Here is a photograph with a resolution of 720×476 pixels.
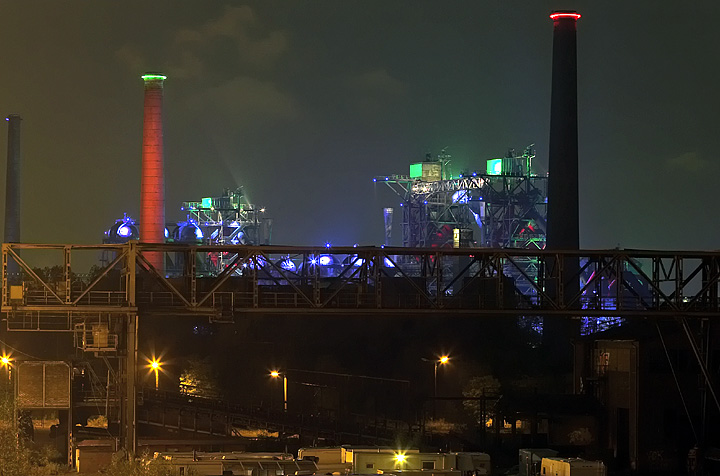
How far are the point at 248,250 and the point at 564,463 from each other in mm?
14065

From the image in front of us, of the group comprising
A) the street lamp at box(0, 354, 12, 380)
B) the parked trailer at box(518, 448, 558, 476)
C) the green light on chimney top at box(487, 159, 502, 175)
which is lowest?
the parked trailer at box(518, 448, 558, 476)

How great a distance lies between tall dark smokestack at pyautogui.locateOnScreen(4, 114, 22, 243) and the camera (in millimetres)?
105562

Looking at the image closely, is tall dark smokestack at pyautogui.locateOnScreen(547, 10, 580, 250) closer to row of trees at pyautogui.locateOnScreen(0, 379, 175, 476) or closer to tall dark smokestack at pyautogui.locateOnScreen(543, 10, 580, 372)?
tall dark smokestack at pyautogui.locateOnScreen(543, 10, 580, 372)

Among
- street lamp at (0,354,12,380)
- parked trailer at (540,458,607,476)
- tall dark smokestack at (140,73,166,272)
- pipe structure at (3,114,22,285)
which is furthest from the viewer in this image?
pipe structure at (3,114,22,285)

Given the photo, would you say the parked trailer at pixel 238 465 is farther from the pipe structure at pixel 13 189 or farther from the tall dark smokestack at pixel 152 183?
the pipe structure at pixel 13 189

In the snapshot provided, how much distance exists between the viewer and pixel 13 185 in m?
107

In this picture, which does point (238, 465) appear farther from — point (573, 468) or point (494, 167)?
point (494, 167)

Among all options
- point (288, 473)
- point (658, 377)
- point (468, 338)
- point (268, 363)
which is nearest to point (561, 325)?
point (468, 338)

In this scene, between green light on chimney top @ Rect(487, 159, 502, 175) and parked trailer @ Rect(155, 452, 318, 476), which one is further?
green light on chimney top @ Rect(487, 159, 502, 175)

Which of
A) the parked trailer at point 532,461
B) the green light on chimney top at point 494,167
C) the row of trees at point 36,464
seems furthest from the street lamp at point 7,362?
the green light on chimney top at point 494,167

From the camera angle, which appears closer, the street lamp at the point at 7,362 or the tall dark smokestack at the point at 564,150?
the street lamp at the point at 7,362

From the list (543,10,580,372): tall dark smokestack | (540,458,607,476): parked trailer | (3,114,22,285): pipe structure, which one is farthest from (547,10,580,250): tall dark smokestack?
(3,114,22,285): pipe structure

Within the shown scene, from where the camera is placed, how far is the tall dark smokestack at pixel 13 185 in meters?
106

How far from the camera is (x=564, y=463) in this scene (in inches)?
1656
